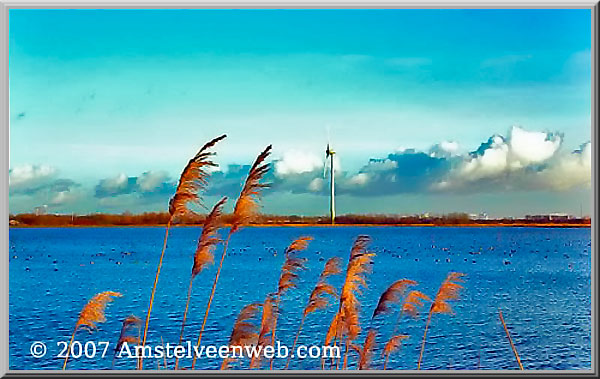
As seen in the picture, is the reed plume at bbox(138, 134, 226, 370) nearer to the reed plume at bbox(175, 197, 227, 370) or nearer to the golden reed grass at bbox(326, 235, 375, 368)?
the reed plume at bbox(175, 197, 227, 370)

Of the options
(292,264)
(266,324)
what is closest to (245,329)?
(266,324)

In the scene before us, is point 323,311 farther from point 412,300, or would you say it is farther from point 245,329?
point 245,329

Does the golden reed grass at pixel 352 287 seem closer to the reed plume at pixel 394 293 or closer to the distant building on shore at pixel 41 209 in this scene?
the reed plume at pixel 394 293

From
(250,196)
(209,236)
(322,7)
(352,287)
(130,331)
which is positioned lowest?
(130,331)

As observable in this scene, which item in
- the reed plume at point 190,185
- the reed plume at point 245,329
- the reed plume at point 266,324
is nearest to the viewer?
the reed plume at point 190,185

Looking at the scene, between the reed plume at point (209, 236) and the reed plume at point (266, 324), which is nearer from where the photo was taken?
the reed plume at point (209, 236)

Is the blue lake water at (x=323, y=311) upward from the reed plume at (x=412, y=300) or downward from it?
downward

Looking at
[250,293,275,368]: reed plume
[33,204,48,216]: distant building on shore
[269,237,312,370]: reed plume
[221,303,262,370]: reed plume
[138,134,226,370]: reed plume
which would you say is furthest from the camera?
[33,204,48,216]: distant building on shore

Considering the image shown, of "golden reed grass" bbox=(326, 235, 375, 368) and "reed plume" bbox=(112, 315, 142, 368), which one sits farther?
"reed plume" bbox=(112, 315, 142, 368)

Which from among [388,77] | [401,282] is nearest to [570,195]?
[388,77]

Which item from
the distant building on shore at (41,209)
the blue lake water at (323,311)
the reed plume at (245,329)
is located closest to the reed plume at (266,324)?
the reed plume at (245,329)

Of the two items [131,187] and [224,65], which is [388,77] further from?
[131,187]

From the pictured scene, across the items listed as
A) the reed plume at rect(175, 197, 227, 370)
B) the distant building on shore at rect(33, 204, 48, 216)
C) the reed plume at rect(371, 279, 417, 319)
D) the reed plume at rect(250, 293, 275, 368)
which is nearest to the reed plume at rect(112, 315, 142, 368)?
the reed plume at rect(175, 197, 227, 370)

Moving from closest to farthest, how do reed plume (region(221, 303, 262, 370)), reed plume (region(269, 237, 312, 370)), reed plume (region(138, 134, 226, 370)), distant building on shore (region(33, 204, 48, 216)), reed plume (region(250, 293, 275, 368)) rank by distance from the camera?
1. reed plume (region(138, 134, 226, 370))
2. reed plume (region(269, 237, 312, 370))
3. reed plume (region(221, 303, 262, 370))
4. reed plume (region(250, 293, 275, 368))
5. distant building on shore (region(33, 204, 48, 216))
